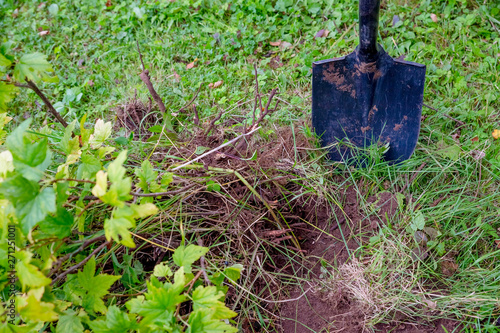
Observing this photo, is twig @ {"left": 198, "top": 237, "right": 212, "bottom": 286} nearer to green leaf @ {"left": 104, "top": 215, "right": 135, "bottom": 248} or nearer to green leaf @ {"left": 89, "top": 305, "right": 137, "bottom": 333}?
green leaf @ {"left": 89, "top": 305, "right": 137, "bottom": 333}

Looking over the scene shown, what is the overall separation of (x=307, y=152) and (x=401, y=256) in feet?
2.57

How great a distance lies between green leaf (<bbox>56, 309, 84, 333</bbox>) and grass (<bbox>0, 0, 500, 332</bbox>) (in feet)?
1.23

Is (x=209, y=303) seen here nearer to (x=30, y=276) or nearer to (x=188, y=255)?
(x=188, y=255)

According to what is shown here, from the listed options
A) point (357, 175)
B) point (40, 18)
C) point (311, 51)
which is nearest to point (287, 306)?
point (357, 175)

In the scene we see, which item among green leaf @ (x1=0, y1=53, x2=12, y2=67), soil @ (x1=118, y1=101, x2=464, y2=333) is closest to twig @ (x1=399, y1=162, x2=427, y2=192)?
soil @ (x1=118, y1=101, x2=464, y2=333)

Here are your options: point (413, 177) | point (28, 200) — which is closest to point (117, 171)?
point (28, 200)

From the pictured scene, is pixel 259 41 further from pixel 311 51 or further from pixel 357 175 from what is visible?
pixel 357 175

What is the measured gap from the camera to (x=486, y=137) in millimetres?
2262

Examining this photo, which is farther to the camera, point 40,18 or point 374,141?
point 40,18

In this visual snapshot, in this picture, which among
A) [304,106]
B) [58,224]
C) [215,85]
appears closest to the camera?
[58,224]

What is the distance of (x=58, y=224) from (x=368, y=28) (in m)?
1.74

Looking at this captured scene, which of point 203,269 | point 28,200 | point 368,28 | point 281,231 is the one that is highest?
point 368,28

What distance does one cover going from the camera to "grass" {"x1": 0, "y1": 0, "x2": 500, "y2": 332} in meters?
1.79

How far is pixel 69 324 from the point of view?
1330mm
